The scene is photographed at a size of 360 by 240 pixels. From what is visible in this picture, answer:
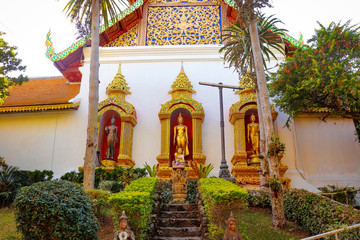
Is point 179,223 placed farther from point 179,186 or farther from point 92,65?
point 92,65

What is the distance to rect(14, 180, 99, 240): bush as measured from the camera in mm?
4953

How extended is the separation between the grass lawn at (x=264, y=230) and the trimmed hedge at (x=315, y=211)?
0.26 m

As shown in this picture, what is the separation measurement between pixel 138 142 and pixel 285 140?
544 cm

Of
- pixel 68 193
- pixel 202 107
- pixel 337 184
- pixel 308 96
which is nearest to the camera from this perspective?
pixel 68 193

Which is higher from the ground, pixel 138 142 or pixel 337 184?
pixel 138 142

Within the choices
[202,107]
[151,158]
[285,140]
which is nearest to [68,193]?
[151,158]

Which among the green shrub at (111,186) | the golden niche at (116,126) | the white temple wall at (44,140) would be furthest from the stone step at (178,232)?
the white temple wall at (44,140)

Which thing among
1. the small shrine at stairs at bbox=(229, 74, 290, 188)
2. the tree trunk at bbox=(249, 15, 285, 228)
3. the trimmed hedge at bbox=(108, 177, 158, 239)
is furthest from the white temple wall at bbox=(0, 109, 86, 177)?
the tree trunk at bbox=(249, 15, 285, 228)

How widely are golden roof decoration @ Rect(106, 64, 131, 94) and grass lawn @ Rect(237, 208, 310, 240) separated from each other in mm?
7045

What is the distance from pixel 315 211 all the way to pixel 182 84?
7280 millimetres

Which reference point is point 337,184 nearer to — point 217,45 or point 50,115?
point 217,45

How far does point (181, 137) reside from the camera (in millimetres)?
12008

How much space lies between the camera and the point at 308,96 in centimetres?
1038

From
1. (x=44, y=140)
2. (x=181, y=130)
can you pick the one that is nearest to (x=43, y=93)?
(x=44, y=140)
